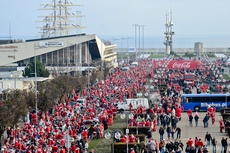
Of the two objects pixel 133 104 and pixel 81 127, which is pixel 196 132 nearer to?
pixel 81 127

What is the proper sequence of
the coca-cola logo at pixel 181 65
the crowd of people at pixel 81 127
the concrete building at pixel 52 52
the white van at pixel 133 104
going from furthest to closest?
the coca-cola logo at pixel 181 65 → the concrete building at pixel 52 52 → the white van at pixel 133 104 → the crowd of people at pixel 81 127

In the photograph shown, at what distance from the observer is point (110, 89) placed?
197ft

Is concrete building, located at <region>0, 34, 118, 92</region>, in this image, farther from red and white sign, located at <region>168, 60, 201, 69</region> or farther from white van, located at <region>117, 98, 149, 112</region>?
white van, located at <region>117, 98, 149, 112</region>

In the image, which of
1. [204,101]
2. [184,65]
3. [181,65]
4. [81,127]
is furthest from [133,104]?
[181,65]

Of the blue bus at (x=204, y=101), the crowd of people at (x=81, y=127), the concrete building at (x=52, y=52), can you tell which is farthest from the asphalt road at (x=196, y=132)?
the concrete building at (x=52, y=52)

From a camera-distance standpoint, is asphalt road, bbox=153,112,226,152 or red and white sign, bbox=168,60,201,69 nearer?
asphalt road, bbox=153,112,226,152

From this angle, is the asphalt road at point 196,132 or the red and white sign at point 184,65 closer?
the asphalt road at point 196,132

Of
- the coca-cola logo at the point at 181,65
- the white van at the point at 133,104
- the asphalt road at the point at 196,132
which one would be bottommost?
the asphalt road at the point at 196,132

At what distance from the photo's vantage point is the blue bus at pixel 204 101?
156 ft

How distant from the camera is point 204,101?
157 ft

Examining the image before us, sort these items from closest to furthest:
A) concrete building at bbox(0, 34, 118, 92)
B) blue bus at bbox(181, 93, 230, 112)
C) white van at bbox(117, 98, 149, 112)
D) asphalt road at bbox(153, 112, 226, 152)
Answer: asphalt road at bbox(153, 112, 226, 152), white van at bbox(117, 98, 149, 112), blue bus at bbox(181, 93, 230, 112), concrete building at bbox(0, 34, 118, 92)

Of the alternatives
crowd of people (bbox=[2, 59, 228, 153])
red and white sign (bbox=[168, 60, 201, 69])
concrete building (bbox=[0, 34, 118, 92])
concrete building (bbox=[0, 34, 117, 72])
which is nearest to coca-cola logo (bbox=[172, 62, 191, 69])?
red and white sign (bbox=[168, 60, 201, 69])

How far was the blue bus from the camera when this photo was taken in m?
47.5

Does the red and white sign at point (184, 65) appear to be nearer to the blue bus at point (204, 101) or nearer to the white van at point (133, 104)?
the blue bus at point (204, 101)
